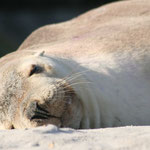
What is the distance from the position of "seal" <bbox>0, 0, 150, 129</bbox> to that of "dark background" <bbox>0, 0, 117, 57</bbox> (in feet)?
25.2

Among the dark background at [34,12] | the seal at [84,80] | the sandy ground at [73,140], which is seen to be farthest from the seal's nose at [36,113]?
the dark background at [34,12]

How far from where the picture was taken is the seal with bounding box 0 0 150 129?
342 centimetres

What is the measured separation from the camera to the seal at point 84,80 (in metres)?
3.42

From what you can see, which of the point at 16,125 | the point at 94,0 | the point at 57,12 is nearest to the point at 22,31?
the point at 57,12

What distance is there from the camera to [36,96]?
3408mm

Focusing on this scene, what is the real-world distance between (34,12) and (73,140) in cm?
1122

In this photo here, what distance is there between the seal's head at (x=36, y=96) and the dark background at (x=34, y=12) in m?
8.66

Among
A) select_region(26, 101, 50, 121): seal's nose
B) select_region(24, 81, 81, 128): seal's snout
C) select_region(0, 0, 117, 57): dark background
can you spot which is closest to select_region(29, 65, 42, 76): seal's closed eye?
select_region(24, 81, 81, 128): seal's snout

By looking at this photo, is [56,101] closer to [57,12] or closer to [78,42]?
[78,42]

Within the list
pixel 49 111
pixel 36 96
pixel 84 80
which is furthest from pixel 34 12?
pixel 49 111

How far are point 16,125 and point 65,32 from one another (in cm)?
220

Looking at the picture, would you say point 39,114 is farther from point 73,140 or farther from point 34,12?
point 34,12

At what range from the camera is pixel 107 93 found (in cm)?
395

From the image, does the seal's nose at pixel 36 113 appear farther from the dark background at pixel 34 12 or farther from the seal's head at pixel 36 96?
the dark background at pixel 34 12
